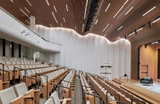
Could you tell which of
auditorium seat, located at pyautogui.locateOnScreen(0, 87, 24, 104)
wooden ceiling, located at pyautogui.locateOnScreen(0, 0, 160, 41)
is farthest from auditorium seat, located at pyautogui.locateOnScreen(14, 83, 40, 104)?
wooden ceiling, located at pyautogui.locateOnScreen(0, 0, 160, 41)

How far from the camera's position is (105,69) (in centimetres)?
955

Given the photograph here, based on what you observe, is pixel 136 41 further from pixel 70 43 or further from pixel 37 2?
pixel 37 2

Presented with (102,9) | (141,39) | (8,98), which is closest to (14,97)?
(8,98)

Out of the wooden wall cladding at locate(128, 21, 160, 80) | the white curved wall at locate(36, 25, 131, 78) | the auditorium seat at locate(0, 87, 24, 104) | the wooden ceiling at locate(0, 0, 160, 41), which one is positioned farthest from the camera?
the white curved wall at locate(36, 25, 131, 78)

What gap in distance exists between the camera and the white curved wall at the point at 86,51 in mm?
10719

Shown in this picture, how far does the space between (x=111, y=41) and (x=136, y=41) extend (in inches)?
71.3

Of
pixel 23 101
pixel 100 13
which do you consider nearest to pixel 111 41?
pixel 100 13

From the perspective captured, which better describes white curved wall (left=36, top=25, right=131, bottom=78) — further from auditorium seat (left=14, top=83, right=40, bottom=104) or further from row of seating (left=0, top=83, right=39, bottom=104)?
row of seating (left=0, top=83, right=39, bottom=104)

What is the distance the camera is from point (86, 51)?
35.6ft

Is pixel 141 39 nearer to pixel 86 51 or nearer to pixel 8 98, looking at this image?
pixel 86 51

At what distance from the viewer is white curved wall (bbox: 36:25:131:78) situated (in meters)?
10.7

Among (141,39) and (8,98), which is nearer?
(8,98)

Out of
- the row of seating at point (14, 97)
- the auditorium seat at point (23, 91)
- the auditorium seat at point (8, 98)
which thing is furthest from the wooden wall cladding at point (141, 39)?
the auditorium seat at point (8, 98)

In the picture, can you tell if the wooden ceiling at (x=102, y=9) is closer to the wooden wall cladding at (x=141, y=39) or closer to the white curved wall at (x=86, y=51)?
the wooden wall cladding at (x=141, y=39)
